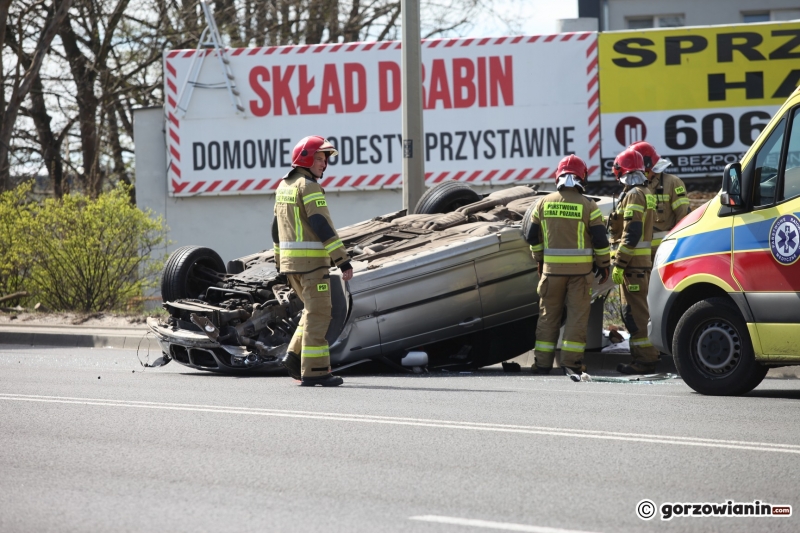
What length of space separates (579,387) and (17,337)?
844 cm

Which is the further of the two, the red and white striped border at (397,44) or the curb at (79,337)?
the red and white striped border at (397,44)

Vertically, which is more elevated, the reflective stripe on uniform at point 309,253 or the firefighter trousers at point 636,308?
the reflective stripe on uniform at point 309,253

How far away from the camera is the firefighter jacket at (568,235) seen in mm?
9539

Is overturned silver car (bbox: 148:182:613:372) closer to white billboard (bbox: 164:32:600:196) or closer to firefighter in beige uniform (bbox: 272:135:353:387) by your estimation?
firefighter in beige uniform (bbox: 272:135:353:387)

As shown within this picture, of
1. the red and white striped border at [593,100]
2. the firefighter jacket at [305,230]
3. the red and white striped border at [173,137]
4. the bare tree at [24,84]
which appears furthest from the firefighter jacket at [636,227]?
the bare tree at [24,84]

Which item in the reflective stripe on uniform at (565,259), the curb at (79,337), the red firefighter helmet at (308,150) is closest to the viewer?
the red firefighter helmet at (308,150)

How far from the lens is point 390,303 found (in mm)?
9320

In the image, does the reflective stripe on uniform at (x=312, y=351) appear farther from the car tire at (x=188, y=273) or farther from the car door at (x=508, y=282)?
the car tire at (x=188, y=273)

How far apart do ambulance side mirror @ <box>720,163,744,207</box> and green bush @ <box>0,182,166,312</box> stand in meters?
10.1

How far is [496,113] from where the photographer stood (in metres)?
18.3

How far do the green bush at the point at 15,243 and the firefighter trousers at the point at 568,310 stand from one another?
8.86 m

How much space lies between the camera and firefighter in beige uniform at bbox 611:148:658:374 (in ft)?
32.6

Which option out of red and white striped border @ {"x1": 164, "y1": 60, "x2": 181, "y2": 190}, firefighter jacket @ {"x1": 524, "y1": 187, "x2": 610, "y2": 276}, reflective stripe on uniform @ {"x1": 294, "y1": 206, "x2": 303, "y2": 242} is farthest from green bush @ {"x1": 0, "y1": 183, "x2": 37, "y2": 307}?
firefighter jacket @ {"x1": 524, "y1": 187, "x2": 610, "y2": 276}

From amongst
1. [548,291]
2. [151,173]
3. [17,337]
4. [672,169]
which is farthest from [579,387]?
[151,173]
